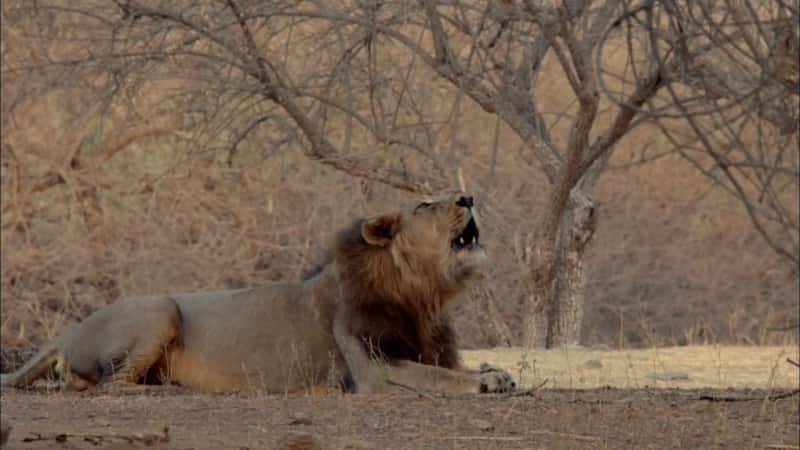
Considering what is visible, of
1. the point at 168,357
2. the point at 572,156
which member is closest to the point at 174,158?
the point at 572,156

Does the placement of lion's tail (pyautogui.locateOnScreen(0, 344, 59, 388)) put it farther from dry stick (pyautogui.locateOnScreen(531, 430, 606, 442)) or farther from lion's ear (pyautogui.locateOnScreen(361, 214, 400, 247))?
dry stick (pyautogui.locateOnScreen(531, 430, 606, 442))

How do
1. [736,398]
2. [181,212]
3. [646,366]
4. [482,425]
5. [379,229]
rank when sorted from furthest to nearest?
[181,212] < [646,366] < [379,229] < [736,398] < [482,425]

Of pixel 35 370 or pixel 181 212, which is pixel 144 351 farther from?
pixel 181 212

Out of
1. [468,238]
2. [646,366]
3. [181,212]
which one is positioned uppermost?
[181,212]

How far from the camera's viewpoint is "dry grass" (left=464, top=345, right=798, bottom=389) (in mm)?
10922

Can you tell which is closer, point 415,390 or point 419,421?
point 419,421

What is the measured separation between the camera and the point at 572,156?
13.5 metres

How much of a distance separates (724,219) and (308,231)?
7.77 metres

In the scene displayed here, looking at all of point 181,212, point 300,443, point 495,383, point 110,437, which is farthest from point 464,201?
point 181,212

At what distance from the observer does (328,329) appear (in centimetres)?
955

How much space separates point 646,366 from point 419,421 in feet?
16.7

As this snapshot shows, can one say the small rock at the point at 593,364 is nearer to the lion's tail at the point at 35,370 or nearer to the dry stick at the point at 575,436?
the lion's tail at the point at 35,370

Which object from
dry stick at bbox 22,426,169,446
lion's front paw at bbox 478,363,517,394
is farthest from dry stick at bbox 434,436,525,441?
lion's front paw at bbox 478,363,517,394

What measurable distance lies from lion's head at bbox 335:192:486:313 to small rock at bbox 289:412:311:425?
6.10 feet
